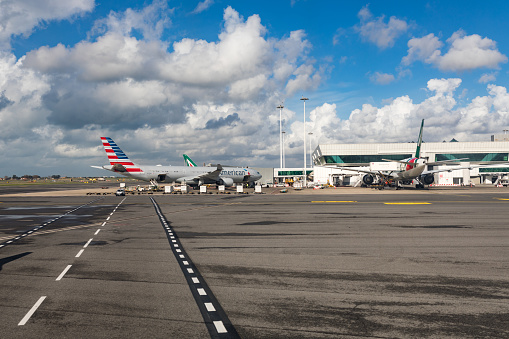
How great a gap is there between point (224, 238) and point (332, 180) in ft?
304

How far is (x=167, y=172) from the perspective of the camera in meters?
79.9

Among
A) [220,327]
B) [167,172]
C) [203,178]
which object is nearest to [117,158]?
[167,172]

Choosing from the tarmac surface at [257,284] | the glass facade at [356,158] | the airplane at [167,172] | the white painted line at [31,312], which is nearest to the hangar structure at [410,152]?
the glass facade at [356,158]

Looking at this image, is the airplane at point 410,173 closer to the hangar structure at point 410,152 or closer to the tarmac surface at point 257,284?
the tarmac surface at point 257,284

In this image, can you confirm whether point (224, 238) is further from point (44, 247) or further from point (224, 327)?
point (224, 327)

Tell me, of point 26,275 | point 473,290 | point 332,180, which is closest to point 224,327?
point 473,290

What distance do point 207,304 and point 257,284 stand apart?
221 centimetres

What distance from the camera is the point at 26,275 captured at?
11945 millimetres

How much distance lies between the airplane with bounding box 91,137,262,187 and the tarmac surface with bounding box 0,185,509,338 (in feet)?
175

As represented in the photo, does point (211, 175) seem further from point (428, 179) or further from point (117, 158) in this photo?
point (428, 179)

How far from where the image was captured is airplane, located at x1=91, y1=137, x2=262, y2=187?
72.9m

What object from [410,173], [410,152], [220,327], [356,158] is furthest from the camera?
[356,158]

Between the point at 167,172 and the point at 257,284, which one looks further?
the point at 167,172

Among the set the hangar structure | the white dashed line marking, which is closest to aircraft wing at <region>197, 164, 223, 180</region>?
the hangar structure
